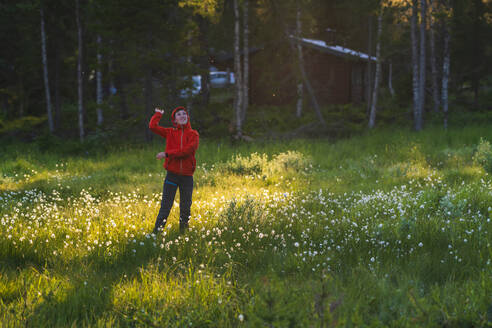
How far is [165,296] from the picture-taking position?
4117 mm

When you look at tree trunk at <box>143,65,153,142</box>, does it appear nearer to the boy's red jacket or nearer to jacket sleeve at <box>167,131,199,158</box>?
the boy's red jacket

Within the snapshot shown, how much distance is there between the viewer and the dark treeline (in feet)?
60.4

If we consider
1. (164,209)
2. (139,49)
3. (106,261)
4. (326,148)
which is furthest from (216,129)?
(106,261)

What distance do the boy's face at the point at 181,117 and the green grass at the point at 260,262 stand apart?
162cm

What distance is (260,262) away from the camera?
5180mm

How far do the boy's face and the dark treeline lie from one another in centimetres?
1065

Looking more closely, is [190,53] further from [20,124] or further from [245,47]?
[20,124]

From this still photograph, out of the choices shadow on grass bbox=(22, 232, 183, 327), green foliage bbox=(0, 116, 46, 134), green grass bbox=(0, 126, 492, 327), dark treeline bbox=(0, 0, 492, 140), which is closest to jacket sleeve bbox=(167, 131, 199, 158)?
green grass bbox=(0, 126, 492, 327)

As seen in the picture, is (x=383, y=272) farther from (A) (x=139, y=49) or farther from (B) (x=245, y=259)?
(A) (x=139, y=49)

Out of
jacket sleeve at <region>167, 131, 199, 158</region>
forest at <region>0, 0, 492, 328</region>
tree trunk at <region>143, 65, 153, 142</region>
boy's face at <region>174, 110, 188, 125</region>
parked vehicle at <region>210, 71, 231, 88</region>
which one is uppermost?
parked vehicle at <region>210, 71, 231, 88</region>

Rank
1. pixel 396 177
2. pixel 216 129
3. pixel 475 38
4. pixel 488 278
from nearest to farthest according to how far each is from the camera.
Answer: pixel 488 278 < pixel 396 177 < pixel 216 129 < pixel 475 38

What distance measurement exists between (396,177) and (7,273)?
29.5 ft

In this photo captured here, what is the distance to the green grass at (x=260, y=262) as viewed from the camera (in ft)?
12.1

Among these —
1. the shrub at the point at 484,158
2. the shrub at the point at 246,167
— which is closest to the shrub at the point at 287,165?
the shrub at the point at 246,167
